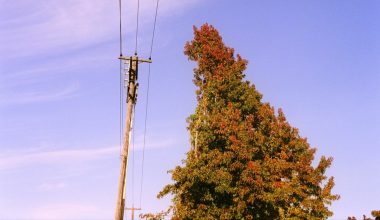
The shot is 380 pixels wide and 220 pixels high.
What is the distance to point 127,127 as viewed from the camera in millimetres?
14656

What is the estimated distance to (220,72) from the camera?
27000mm

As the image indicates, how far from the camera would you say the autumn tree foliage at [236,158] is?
2186cm

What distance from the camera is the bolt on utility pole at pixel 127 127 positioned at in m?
13.4

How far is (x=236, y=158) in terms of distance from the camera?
22500 mm

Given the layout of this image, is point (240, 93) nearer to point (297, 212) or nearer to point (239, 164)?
point (239, 164)

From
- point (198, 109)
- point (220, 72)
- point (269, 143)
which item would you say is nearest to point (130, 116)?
point (198, 109)

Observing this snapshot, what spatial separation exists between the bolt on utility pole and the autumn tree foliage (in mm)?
7890

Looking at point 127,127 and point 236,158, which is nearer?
point 127,127

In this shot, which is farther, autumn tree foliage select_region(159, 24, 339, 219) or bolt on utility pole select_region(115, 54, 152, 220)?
autumn tree foliage select_region(159, 24, 339, 219)

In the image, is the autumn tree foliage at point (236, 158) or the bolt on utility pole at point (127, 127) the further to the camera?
the autumn tree foliage at point (236, 158)

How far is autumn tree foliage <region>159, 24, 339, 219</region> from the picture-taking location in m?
21.9

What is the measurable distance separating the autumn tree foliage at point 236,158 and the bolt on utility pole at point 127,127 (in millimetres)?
7890

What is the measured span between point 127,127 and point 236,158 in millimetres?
9624

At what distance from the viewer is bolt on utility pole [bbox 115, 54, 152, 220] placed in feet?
43.8
